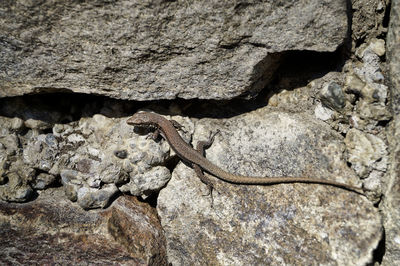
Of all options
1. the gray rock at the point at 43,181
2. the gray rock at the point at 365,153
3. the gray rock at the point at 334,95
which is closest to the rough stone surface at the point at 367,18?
the gray rock at the point at 334,95

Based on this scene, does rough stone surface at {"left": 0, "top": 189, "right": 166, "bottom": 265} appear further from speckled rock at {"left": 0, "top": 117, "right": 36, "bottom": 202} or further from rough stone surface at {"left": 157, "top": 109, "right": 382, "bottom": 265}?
rough stone surface at {"left": 157, "top": 109, "right": 382, "bottom": 265}

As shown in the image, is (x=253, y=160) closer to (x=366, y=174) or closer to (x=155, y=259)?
(x=366, y=174)

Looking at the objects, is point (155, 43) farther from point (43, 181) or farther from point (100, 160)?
point (43, 181)

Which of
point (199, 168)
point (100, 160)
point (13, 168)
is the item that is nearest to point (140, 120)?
point (100, 160)

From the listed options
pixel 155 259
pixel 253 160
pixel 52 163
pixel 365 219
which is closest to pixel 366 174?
pixel 365 219

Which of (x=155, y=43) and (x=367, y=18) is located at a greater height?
(x=367, y=18)

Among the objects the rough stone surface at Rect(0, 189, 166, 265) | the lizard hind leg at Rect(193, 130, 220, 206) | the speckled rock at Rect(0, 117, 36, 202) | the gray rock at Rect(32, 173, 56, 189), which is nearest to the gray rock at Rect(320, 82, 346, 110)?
the lizard hind leg at Rect(193, 130, 220, 206)
